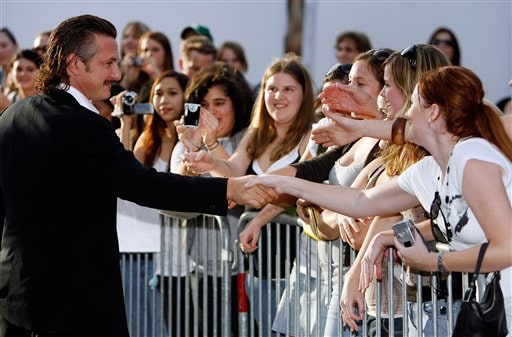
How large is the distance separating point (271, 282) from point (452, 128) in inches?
81.8

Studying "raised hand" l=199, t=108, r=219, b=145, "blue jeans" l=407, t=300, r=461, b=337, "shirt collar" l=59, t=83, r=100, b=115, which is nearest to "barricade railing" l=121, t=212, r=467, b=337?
"blue jeans" l=407, t=300, r=461, b=337

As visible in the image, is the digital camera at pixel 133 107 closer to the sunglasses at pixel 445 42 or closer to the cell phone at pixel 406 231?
the sunglasses at pixel 445 42

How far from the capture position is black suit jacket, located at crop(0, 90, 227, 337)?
4535 millimetres

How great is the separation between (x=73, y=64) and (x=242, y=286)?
1939 millimetres

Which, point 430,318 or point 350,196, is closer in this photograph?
point 430,318

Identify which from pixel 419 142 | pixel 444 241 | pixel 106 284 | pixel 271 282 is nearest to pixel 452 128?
pixel 419 142

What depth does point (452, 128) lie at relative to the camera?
13.6ft

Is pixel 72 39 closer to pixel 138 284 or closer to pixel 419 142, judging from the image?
pixel 419 142

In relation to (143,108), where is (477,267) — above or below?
below

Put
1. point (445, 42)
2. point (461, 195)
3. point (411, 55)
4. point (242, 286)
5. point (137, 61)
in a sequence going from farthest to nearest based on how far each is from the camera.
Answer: point (137, 61), point (445, 42), point (242, 286), point (411, 55), point (461, 195)

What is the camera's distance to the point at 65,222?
4.54 meters

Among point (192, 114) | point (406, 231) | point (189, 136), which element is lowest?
point (406, 231)

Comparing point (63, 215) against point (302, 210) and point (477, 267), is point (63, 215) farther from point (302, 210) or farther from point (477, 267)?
point (477, 267)

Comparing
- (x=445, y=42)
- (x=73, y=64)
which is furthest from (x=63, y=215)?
(x=445, y=42)
